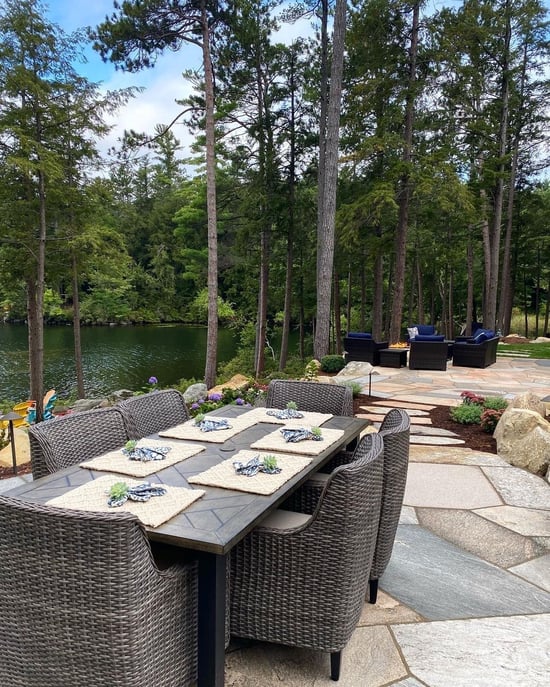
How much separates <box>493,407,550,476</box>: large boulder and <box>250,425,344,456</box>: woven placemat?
2.04m

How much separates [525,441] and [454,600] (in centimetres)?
200

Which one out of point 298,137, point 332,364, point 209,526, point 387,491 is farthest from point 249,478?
point 298,137

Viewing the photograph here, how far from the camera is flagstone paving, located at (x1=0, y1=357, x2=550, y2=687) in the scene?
1.58 metres

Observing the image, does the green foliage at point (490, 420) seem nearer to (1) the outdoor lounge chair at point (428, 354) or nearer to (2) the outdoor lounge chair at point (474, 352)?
(1) the outdoor lounge chair at point (428, 354)

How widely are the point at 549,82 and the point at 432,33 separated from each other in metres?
5.36

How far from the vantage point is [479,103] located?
43.7ft

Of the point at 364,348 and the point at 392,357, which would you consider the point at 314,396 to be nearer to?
the point at 364,348

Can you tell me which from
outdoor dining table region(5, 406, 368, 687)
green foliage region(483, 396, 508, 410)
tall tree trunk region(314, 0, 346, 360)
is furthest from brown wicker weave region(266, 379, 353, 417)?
tall tree trunk region(314, 0, 346, 360)

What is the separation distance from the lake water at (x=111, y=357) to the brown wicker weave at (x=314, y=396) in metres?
10.7

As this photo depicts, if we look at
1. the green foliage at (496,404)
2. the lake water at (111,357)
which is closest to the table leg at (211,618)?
the green foliage at (496,404)

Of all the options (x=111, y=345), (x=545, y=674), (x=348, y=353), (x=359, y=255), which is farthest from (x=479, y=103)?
(x=111, y=345)

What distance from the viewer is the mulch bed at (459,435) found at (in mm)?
3936

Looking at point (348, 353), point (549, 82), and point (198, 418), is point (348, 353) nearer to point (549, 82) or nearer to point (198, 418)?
point (198, 418)

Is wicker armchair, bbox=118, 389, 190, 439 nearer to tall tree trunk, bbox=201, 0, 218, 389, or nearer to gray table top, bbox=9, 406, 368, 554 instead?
gray table top, bbox=9, 406, 368, 554
